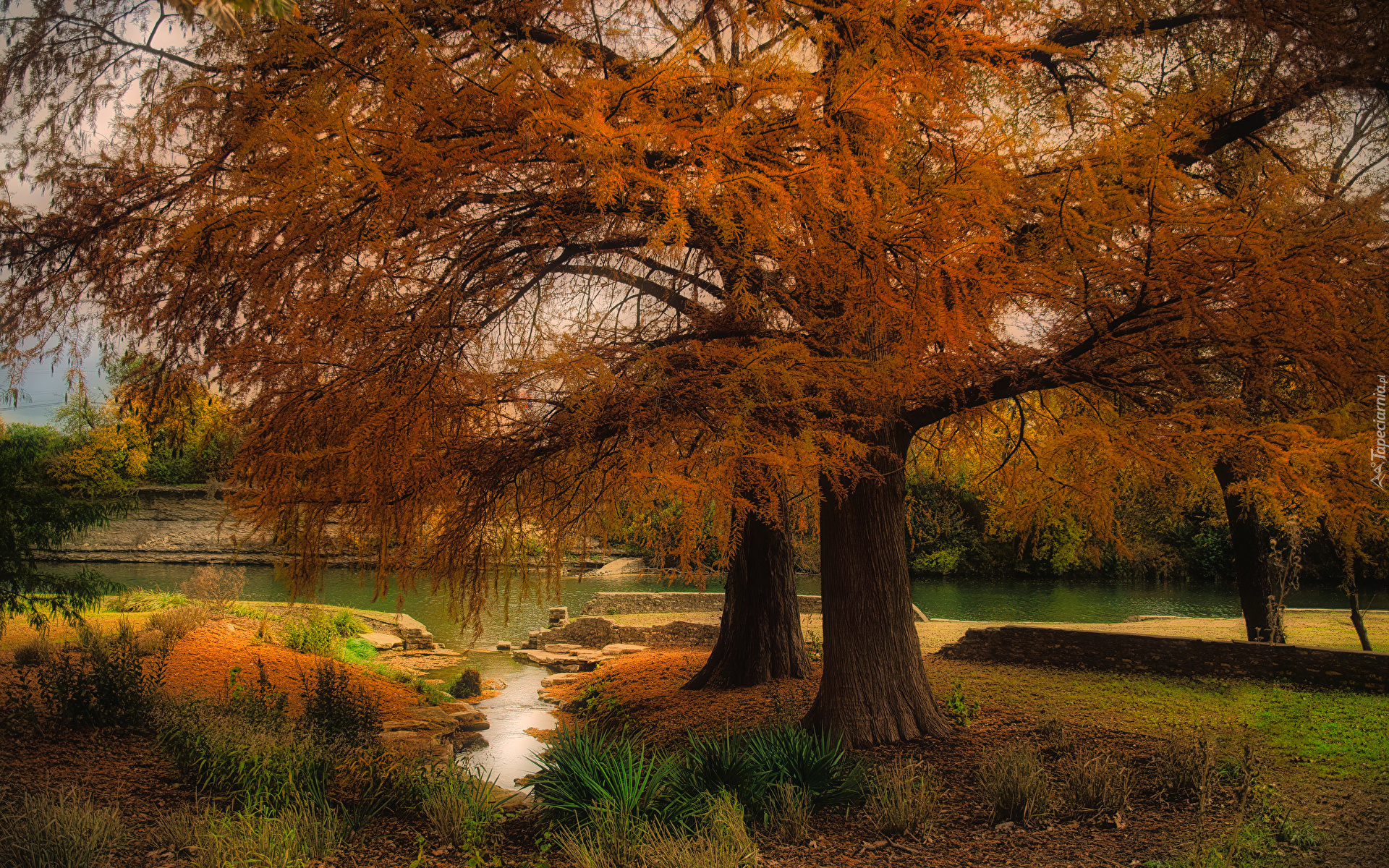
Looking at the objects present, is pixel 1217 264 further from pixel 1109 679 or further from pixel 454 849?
pixel 1109 679

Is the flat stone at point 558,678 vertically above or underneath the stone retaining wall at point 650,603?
underneath

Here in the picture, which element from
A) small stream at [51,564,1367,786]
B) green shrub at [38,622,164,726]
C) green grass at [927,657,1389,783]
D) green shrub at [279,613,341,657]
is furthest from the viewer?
green shrub at [279,613,341,657]

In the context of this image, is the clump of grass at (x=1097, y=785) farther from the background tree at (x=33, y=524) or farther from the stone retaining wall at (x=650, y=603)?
the stone retaining wall at (x=650, y=603)

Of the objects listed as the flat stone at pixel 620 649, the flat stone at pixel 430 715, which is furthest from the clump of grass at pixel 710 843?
the flat stone at pixel 620 649

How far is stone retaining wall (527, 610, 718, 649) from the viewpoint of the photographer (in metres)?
15.9

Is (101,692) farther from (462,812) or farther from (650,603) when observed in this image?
(650,603)

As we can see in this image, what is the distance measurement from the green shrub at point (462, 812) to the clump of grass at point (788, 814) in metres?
1.78

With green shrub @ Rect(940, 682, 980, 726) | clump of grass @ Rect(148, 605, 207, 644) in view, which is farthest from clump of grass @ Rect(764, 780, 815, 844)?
clump of grass @ Rect(148, 605, 207, 644)

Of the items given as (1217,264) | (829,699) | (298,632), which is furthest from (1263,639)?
(298,632)

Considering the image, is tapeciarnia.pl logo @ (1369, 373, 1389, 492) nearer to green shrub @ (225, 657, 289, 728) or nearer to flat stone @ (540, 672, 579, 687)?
green shrub @ (225, 657, 289, 728)

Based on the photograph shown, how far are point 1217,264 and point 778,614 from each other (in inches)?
266

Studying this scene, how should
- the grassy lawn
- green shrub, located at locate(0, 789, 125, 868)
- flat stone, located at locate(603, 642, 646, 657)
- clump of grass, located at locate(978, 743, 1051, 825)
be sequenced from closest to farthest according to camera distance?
1. green shrub, located at locate(0, 789, 125, 868)
2. clump of grass, located at locate(978, 743, 1051, 825)
3. the grassy lawn
4. flat stone, located at locate(603, 642, 646, 657)

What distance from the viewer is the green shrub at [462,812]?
15.9 feet

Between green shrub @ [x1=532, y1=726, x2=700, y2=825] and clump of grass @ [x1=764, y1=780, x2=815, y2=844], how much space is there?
52cm
